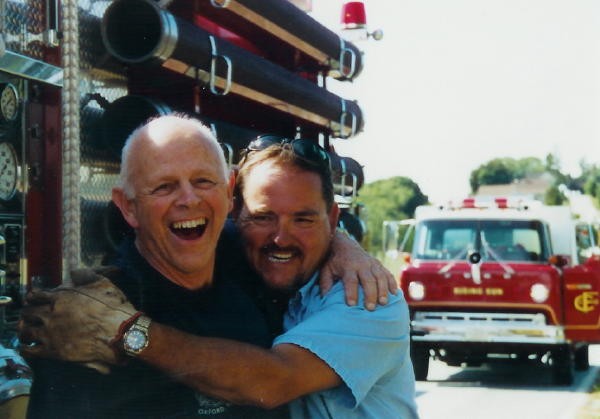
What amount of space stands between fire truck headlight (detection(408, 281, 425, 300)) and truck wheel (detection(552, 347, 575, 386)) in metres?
1.33

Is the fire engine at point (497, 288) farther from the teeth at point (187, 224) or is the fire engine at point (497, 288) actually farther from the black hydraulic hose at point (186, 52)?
the teeth at point (187, 224)

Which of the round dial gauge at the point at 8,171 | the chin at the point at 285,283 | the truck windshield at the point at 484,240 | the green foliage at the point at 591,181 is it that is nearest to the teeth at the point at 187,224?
the chin at the point at 285,283

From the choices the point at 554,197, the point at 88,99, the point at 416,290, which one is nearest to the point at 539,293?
the point at 416,290

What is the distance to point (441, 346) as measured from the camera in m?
10.7

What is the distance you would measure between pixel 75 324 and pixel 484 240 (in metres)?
9.16

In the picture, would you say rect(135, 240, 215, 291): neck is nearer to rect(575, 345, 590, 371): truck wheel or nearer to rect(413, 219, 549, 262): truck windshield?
rect(413, 219, 549, 262): truck windshield

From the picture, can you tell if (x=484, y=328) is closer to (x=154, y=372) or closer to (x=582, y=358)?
(x=582, y=358)

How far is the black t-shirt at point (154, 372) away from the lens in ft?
7.25

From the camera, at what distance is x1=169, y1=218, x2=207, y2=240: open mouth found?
2471mm

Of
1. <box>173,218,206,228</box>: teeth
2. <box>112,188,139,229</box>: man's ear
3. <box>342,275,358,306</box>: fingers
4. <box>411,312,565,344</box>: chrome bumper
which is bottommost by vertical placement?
<box>411,312,565,344</box>: chrome bumper

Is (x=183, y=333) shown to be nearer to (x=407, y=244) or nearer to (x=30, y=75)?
(x=30, y=75)

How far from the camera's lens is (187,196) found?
2.44 meters

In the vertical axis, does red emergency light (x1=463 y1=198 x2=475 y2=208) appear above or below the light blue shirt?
above

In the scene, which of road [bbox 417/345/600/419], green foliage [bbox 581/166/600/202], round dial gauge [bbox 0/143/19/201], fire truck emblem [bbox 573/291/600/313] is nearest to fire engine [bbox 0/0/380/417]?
round dial gauge [bbox 0/143/19/201]
